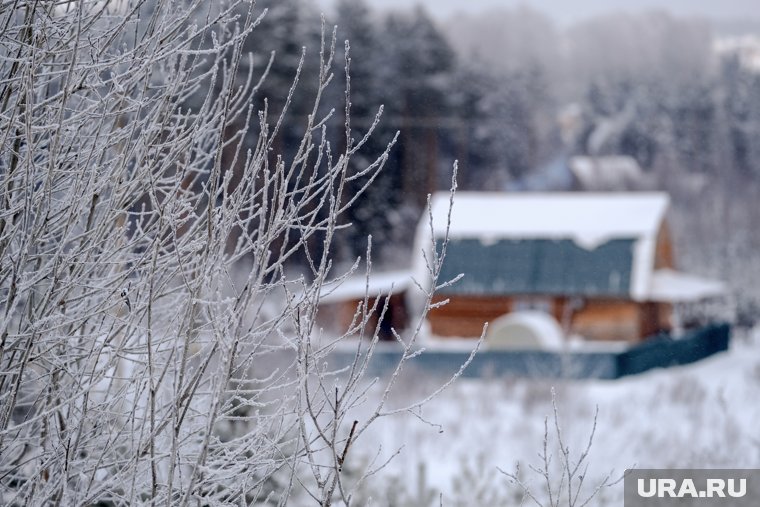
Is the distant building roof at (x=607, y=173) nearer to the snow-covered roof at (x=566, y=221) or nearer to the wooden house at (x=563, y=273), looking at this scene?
the snow-covered roof at (x=566, y=221)

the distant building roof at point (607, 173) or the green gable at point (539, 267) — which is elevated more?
the distant building roof at point (607, 173)

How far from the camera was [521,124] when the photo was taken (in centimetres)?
5272

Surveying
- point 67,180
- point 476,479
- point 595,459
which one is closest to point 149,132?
point 67,180

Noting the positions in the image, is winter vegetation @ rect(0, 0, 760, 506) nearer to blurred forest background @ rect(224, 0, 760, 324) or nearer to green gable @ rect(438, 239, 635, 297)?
blurred forest background @ rect(224, 0, 760, 324)

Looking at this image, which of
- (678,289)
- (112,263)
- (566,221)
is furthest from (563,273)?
(112,263)

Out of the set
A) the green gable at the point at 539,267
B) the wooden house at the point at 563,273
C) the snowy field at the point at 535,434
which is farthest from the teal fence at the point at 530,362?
the green gable at the point at 539,267

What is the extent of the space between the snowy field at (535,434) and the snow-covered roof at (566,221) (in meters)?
6.00

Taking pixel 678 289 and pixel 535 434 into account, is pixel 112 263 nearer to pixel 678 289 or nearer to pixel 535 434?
pixel 535 434

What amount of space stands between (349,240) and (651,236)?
13181 mm

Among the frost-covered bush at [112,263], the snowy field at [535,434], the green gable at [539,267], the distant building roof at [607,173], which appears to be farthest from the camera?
the distant building roof at [607,173]

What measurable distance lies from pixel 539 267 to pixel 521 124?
89.3ft

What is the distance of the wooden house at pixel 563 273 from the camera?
26.2 metres

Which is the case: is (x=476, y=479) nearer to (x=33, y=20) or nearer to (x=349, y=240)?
(x=33, y=20)

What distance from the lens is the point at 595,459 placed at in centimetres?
1272
